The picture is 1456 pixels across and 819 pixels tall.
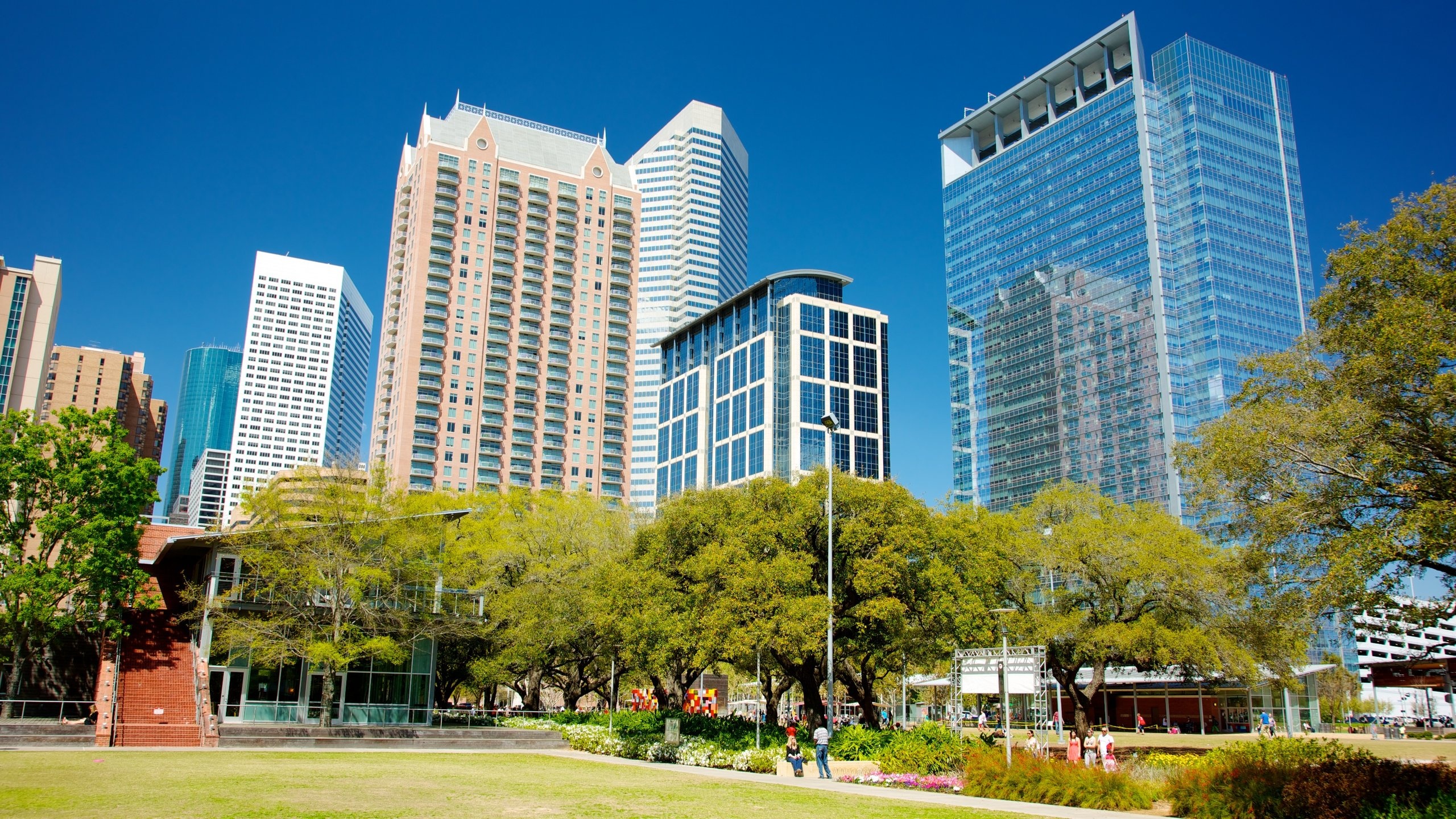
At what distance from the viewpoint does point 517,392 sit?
5955 inches

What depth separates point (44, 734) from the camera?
3200 centimetres

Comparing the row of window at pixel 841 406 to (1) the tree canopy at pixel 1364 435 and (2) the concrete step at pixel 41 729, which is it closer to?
(2) the concrete step at pixel 41 729

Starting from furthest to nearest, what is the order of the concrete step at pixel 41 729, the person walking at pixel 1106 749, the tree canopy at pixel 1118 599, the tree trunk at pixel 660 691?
the tree trunk at pixel 660 691, the tree canopy at pixel 1118 599, the concrete step at pixel 41 729, the person walking at pixel 1106 749

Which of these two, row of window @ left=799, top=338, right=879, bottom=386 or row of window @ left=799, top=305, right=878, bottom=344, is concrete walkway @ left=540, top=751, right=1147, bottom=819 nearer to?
row of window @ left=799, top=338, right=879, bottom=386

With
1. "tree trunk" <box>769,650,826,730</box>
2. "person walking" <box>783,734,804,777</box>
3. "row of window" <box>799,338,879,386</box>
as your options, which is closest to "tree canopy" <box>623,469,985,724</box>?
"tree trunk" <box>769,650,826,730</box>

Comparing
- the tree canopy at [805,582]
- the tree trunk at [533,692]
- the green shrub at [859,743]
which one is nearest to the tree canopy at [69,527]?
the tree trunk at [533,692]

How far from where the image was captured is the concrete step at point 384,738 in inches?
1389

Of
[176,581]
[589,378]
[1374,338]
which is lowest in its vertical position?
[176,581]

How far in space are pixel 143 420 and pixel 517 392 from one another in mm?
84995

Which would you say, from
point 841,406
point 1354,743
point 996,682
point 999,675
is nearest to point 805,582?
point 999,675

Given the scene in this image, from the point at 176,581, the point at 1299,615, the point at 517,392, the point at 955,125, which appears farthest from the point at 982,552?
the point at 955,125

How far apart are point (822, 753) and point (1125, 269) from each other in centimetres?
13286

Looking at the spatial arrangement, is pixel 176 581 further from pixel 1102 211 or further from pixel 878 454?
pixel 1102 211

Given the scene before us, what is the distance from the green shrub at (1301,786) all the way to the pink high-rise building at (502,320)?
126824mm
